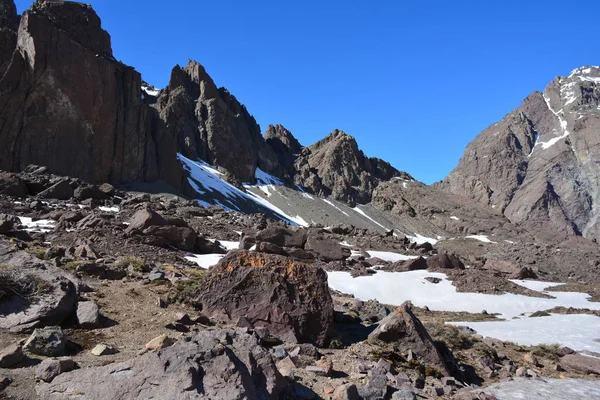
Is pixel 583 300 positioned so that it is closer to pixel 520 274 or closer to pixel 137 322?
pixel 520 274

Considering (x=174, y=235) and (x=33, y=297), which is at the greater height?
(x=174, y=235)

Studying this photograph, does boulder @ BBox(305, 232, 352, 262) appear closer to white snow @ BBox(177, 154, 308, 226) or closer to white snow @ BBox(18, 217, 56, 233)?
white snow @ BBox(18, 217, 56, 233)

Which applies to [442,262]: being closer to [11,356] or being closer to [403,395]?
[403,395]

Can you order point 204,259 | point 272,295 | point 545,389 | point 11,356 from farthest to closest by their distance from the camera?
point 204,259 → point 272,295 → point 545,389 → point 11,356

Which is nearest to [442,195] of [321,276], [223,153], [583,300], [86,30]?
[223,153]

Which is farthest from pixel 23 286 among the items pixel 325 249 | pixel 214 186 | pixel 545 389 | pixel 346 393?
pixel 214 186

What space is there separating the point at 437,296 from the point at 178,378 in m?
16.9

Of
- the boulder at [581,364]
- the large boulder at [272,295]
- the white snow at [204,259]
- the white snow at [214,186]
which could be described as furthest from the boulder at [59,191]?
the white snow at [214,186]

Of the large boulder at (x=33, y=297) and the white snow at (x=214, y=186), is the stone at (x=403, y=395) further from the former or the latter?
the white snow at (x=214, y=186)

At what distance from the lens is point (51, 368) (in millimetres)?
4871

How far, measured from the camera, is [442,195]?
128m

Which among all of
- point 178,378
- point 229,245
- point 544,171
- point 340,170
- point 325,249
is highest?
point 544,171

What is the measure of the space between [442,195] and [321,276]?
414 ft

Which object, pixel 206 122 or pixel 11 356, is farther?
pixel 206 122
